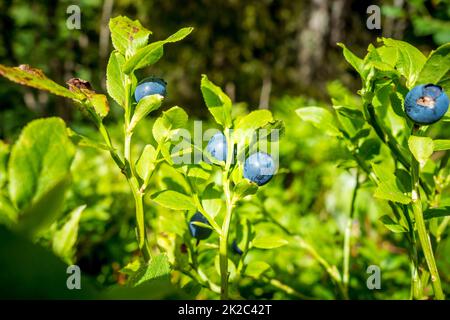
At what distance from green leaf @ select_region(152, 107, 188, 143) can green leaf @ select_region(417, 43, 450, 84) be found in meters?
0.32

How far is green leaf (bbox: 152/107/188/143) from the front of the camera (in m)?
→ 0.59

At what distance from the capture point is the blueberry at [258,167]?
59cm

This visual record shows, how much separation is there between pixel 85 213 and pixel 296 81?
5035mm

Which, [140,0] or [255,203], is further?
[140,0]

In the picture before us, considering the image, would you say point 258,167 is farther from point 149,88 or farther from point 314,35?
point 314,35

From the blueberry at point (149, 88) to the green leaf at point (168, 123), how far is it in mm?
40

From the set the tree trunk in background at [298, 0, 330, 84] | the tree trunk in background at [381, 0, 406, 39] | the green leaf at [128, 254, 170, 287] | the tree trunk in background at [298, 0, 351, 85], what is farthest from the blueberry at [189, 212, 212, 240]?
the tree trunk in background at [298, 0, 330, 84]

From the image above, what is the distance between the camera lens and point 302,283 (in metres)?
1.12

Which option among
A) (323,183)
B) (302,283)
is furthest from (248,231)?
(323,183)

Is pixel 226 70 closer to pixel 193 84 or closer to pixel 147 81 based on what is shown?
pixel 193 84

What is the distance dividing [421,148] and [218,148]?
26 cm

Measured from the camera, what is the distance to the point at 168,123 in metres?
0.60

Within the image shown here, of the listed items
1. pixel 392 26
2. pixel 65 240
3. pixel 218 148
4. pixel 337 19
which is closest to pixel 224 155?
pixel 218 148
